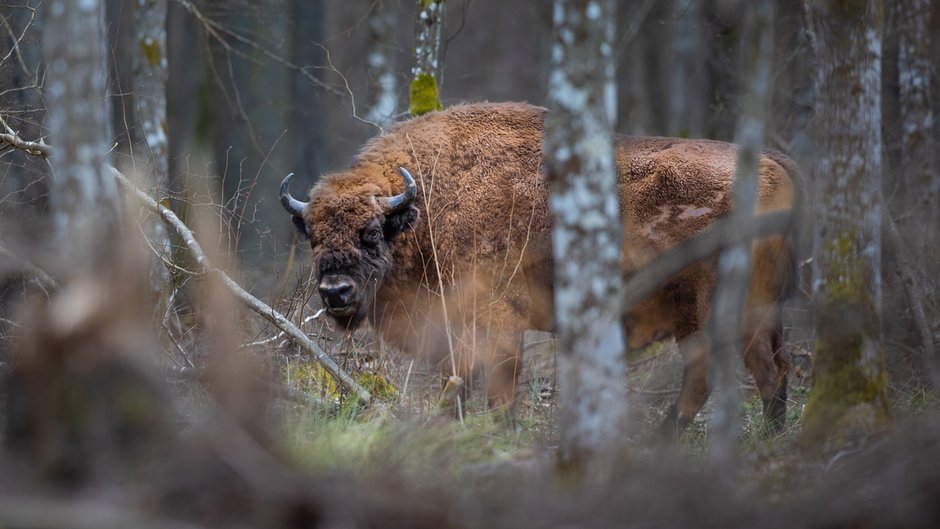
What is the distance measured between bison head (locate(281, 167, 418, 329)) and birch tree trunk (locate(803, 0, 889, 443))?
10.6ft

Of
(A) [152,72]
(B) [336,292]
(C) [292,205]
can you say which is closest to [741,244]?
(B) [336,292]

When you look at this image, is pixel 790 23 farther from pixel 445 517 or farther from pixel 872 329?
pixel 445 517

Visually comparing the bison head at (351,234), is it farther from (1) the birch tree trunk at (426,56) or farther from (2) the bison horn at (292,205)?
(1) the birch tree trunk at (426,56)

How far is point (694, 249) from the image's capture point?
6387mm

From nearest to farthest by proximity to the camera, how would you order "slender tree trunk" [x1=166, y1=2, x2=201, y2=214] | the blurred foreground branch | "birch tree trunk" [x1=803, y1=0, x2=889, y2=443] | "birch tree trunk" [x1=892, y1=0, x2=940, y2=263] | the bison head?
the blurred foreground branch, "birch tree trunk" [x1=803, y1=0, x2=889, y2=443], the bison head, "birch tree trunk" [x1=892, y1=0, x2=940, y2=263], "slender tree trunk" [x1=166, y1=2, x2=201, y2=214]

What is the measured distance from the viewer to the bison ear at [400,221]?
308 inches

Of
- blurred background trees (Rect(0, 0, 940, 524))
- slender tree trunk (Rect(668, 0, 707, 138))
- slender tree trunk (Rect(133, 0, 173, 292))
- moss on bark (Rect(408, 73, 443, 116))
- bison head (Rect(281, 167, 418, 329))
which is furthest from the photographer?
slender tree trunk (Rect(668, 0, 707, 138))

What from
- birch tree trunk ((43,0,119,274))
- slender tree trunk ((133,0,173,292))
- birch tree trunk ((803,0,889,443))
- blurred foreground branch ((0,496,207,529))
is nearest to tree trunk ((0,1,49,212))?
slender tree trunk ((133,0,173,292))

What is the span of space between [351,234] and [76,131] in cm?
343

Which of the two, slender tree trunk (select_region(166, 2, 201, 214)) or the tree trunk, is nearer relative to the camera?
the tree trunk

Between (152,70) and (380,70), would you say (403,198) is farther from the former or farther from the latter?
(380,70)

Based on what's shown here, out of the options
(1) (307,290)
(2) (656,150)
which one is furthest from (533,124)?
(1) (307,290)

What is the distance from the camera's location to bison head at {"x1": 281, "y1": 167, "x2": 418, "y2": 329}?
7.49 meters

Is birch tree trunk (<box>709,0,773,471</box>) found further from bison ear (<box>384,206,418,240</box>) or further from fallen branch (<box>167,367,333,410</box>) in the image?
bison ear (<box>384,206,418,240</box>)
